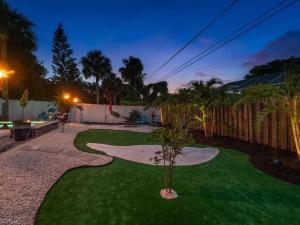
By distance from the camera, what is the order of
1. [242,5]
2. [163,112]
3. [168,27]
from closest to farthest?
[242,5] < [168,27] < [163,112]

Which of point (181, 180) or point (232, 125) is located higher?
point (232, 125)

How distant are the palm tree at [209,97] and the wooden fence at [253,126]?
0.39 meters

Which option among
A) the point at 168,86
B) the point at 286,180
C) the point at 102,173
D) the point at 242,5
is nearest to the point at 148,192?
the point at 102,173

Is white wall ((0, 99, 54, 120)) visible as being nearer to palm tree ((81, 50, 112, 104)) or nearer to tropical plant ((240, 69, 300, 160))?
palm tree ((81, 50, 112, 104))

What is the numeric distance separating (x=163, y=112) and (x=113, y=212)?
14273 mm

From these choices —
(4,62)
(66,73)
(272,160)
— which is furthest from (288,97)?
(66,73)

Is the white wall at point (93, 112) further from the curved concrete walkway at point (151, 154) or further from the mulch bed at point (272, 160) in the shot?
the mulch bed at point (272, 160)

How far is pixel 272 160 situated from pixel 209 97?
396 cm

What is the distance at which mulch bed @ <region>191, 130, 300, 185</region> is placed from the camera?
4507mm

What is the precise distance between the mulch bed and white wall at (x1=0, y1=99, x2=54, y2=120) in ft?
47.2

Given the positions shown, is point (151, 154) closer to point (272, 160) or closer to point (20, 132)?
point (272, 160)

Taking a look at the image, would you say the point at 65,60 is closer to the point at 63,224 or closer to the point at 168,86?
the point at 168,86

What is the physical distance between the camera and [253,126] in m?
7.47

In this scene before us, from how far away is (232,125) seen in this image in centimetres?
868
